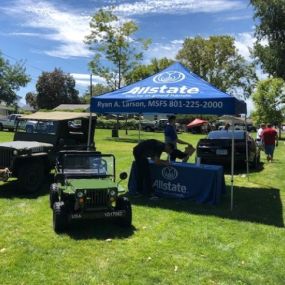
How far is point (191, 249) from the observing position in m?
6.71

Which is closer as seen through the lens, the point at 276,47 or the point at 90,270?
the point at 90,270

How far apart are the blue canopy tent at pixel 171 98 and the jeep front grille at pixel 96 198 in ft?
11.4

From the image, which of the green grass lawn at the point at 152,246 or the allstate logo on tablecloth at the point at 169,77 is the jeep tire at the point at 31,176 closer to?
the green grass lawn at the point at 152,246

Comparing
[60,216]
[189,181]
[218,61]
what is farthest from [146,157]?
[218,61]

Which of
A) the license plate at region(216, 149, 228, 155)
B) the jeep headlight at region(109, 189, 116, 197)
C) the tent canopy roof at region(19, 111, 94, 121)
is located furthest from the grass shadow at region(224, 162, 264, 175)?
the jeep headlight at region(109, 189, 116, 197)

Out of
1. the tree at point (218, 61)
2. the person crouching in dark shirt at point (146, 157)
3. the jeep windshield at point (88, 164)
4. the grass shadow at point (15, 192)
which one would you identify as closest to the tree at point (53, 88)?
the tree at point (218, 61)

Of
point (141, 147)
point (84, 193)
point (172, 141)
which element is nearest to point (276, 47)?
point (172, 141)

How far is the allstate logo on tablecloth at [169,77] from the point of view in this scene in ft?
36.4

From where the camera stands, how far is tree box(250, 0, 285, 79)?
35.5 m

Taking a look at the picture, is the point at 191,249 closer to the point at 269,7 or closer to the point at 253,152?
the point at 253,152

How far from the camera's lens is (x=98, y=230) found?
7.47m

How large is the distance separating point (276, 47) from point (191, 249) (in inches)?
1291

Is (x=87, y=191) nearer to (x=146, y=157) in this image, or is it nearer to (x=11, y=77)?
(x=146, y=157)

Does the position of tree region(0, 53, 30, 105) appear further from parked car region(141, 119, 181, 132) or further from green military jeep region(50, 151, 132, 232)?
green military jeep region(50, 151, 132, 232)
